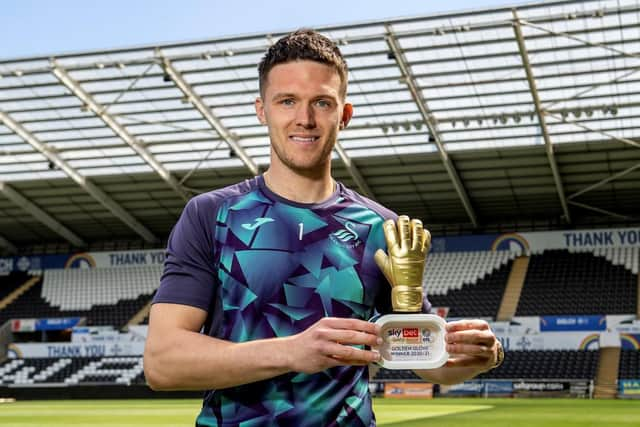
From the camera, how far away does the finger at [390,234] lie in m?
2.75

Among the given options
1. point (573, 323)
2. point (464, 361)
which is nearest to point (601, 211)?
point (573, 323)

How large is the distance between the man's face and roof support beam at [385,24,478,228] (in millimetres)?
26201

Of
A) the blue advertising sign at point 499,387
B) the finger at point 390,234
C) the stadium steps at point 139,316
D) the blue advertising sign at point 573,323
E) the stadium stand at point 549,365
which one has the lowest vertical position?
the finger at point 390,234

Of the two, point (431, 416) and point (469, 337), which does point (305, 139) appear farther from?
point (431, 416)

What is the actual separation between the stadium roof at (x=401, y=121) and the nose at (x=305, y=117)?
25564 mm

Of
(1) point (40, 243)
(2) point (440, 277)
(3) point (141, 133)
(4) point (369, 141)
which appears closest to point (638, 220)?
(2) point (440, 277)

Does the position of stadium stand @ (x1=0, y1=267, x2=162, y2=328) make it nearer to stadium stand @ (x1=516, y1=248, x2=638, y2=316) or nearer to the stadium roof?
the stadium roof

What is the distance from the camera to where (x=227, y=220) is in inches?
111

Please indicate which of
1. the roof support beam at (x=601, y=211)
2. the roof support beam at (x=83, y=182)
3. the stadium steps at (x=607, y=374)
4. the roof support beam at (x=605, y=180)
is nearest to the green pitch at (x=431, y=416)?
the stadium steps at (x=607, y=374)

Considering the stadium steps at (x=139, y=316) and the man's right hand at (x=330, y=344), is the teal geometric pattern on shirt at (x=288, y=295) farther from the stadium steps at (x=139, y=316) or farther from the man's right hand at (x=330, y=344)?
the stadium steps at (x=139, y=316)

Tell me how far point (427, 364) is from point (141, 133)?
1359 inches

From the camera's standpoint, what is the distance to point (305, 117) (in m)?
2.78

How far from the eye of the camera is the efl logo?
2623 mm

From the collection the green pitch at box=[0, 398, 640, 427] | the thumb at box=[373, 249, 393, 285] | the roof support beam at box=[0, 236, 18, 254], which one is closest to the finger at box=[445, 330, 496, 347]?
the thumb at box=[373, 249, 393, 285]
